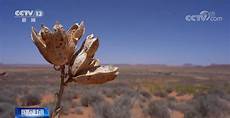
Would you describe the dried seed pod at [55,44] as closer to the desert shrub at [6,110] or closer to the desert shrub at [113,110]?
the desert shrub at [6,110]

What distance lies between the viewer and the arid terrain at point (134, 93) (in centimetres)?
1002

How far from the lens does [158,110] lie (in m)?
10.0

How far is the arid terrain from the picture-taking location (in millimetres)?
10023

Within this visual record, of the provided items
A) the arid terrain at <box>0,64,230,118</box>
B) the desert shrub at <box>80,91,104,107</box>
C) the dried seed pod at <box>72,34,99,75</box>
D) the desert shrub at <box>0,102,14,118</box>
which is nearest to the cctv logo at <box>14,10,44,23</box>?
the arid terrain at <box>0,64,230,118</box>

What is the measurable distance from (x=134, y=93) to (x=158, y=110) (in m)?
1.96

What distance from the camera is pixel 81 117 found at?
975 cm

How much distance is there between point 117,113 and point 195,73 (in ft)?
11.6

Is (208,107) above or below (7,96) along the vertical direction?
below

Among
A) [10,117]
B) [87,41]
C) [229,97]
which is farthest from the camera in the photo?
[229,97]

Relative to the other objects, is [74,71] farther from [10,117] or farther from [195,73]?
[195,73]

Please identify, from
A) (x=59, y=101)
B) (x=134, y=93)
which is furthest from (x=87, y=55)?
(x=134, y=93)

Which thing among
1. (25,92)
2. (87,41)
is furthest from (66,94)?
(87,41)

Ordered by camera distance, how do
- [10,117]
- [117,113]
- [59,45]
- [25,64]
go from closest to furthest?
[59,45] → [10,117] → [117,113] → [25,64]

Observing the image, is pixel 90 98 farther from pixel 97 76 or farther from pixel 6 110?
pixel 97 76
